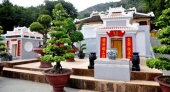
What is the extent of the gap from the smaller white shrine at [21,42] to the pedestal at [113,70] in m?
Result: 7.54

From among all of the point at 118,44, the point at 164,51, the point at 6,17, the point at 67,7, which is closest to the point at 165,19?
the point at 164,51

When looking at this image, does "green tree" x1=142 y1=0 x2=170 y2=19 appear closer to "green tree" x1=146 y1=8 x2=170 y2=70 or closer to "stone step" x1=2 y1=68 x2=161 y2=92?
"green tree" x1=146 y1=8 x2=170 y2=70

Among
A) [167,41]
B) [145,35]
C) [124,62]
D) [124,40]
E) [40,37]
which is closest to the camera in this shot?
[167,41]

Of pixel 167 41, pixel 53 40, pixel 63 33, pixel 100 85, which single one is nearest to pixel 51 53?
pixel 53 40

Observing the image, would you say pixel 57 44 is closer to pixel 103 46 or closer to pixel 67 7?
pixel 103 46

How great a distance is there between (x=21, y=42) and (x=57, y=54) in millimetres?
7038

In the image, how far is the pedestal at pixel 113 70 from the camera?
403 cm

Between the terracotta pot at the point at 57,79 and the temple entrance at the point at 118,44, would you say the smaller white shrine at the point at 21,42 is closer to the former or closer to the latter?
the temple entrance at the point at 118,44

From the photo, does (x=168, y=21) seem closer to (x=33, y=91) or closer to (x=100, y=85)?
(x=100, y=85)

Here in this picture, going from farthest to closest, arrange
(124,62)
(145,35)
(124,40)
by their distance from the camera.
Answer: (145,35) → (124,40) → (124,62)

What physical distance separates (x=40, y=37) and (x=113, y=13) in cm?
723

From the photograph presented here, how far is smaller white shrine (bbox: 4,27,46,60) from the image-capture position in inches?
384

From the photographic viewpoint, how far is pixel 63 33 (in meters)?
3.90

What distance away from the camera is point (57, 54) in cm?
390
